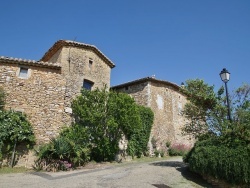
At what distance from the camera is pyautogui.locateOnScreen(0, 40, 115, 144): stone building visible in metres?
14.9

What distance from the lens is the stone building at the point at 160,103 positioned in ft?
70.6

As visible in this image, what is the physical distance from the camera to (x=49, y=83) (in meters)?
16.0

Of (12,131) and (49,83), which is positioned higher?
(49,83)

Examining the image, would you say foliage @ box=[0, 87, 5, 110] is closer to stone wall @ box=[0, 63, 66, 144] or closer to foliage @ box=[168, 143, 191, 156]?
stone wall @ box=[0, 63, 66, 144]

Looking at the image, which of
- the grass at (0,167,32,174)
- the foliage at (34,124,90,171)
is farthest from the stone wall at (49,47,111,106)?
the grass at (0,167,32,174)

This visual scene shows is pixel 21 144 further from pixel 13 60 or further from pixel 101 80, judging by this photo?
pixel 101 80

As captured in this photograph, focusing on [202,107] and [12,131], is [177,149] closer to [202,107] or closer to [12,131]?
[202,107]

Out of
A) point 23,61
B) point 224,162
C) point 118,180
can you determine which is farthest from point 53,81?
point 224,162

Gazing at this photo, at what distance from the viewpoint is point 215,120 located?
1244cm

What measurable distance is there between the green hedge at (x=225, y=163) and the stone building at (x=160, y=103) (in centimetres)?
1012

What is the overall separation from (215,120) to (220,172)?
353cm

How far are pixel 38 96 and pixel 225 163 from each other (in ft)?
37.9

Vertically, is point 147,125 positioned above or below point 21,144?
above

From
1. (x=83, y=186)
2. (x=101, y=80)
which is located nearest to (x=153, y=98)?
(x=101, y=80)
